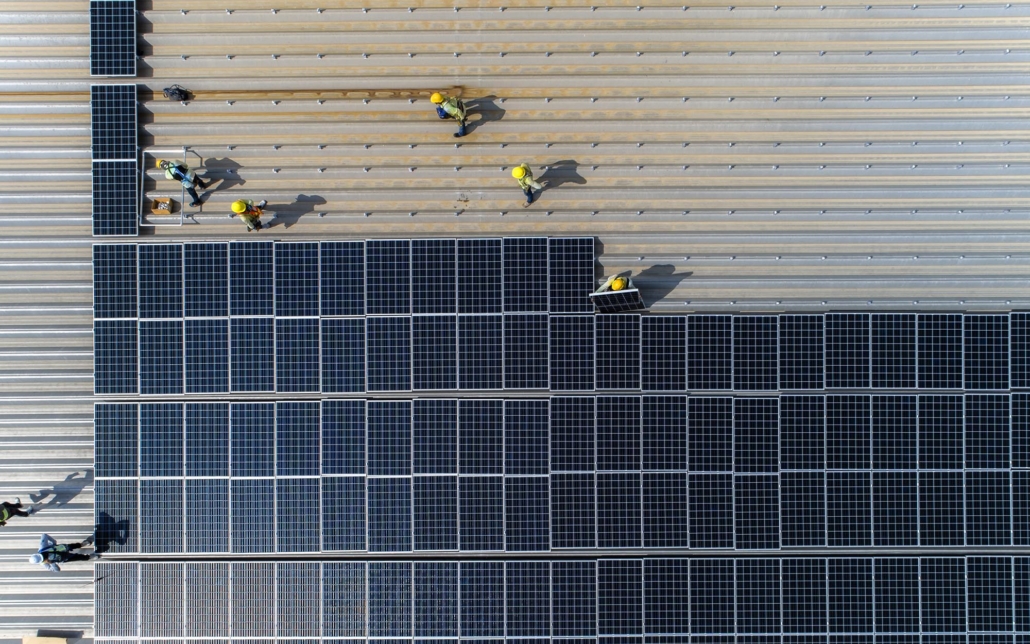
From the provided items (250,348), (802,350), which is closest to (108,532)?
(250,348)

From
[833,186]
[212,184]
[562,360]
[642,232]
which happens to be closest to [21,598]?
[212,184]

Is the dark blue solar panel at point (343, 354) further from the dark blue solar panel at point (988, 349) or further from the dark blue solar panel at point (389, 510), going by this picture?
the dark blue solar panel at point (988, 349)

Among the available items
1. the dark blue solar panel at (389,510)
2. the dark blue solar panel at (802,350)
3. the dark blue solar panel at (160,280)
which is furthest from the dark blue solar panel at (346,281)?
the dark blue solar panel at (802,350)

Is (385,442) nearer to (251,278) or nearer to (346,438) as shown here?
(346,438)

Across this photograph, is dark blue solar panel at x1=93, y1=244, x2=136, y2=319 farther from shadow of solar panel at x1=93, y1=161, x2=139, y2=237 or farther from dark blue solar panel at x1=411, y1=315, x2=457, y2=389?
dark blue solar panel at x1=411, y1=315, x2=457, y2=389

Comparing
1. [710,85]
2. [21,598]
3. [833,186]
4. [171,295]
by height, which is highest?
[710,85]

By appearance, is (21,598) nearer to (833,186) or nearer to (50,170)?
(50,170)
